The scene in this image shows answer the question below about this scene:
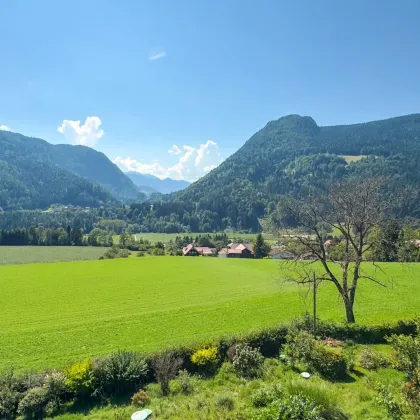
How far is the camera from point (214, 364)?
56.7 ft

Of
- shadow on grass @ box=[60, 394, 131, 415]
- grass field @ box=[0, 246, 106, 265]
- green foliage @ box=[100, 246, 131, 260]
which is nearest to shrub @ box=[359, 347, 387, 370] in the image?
shadow on grass @ box=[60, 394, 131, 415]

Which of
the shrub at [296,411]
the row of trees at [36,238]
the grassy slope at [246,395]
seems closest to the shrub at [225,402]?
the grassy slope at [246,395]

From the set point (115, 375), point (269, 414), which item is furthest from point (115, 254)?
point (269, 414)

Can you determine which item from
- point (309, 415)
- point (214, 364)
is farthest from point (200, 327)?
point (309, 415)

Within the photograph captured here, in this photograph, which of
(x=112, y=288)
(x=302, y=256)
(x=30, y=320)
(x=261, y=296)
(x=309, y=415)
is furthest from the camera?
(x=112, y=288)

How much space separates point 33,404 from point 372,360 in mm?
16766

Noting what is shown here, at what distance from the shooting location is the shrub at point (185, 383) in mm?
14992

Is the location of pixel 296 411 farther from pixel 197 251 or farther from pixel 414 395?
pixel 197 251

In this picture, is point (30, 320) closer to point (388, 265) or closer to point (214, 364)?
point (214, 364)

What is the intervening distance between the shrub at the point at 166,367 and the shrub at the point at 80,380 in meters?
3.08

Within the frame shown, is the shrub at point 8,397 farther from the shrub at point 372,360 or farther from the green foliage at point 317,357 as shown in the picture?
the shrub at point 372,360

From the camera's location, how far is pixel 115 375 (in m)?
15.2

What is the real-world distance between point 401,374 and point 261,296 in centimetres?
2239

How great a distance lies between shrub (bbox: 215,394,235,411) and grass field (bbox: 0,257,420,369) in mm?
6055
